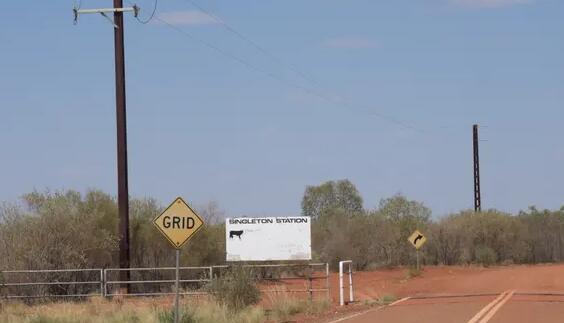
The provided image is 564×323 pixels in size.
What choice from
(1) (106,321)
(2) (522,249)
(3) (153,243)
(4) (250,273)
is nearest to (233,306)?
(4) (250,273)

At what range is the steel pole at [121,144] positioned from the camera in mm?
33531

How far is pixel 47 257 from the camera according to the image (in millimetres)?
36594

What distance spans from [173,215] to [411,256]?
4457cm

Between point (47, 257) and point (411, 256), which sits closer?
point (47, 257)

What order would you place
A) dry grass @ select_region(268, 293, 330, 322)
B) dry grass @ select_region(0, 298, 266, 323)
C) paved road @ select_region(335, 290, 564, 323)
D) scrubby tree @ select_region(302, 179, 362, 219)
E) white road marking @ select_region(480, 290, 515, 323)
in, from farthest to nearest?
1. scrubby tree @ select_region(302, 179, 362, 219)
2. dry grass @ select_region(268, 293, 330, 322)
3. dry grass @ select_region(0, 298, 266, 323)
4. paved road @ select_region(335, 290, 564, 323)
5. white road marking @ select_region(480, 290, 515, 323)

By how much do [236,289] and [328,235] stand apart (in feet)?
118

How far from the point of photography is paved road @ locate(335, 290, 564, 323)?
73.7 ft

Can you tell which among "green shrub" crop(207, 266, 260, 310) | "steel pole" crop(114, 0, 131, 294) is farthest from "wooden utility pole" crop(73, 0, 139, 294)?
"green shrub" crop(207, 266, 260, 310)

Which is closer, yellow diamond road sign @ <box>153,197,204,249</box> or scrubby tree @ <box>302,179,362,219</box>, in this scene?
yellow diamond road sign @ <box>153,197,204,249</box>

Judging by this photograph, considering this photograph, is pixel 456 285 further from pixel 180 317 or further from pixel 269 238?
pixel 180 317

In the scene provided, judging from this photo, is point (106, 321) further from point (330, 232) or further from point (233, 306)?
point (330, 232)

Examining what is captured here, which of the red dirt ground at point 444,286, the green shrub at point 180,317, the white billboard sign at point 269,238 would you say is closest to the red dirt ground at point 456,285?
the red dirt ground at point 444,286

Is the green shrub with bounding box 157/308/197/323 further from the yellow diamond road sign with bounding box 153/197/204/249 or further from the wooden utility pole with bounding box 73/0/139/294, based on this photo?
→ the wooden utility pole with bounding box 73/0/139/294

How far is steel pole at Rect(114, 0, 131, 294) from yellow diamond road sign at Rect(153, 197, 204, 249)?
1229cm
